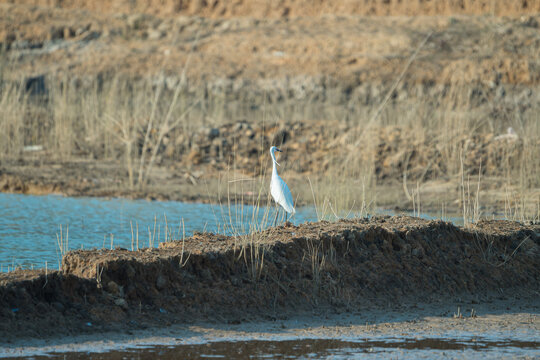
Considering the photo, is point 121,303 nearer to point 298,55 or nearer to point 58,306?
point 58,306

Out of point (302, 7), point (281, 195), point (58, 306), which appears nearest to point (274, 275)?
point (58, 306)

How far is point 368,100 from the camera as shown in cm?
2428

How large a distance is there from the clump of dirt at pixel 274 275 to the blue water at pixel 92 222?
2.08 ft

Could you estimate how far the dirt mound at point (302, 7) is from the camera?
31031mm

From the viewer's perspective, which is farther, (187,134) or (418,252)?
(187,134)

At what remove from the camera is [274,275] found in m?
5.99

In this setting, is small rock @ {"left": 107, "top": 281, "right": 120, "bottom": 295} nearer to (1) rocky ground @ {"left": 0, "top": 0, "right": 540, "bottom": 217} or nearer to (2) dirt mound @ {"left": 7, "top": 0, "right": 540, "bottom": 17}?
(1) rocky ground @ {"left": 0, "top": 0, "right": 540, "bottom": 217}

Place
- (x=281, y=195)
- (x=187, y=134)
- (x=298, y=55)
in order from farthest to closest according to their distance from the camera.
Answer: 1. (x=298, y=55)
2. (x=187, y=134)
3. (x=281, y=195)

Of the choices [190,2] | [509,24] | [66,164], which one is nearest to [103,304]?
[66,164]

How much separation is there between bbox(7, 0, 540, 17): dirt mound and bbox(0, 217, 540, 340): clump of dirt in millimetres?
24185

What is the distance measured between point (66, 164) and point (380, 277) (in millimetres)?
9649

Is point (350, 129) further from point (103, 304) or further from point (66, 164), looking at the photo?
point (103, 304)

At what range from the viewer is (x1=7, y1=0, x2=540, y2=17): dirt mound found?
31.0 m

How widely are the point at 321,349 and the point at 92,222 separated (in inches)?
209
